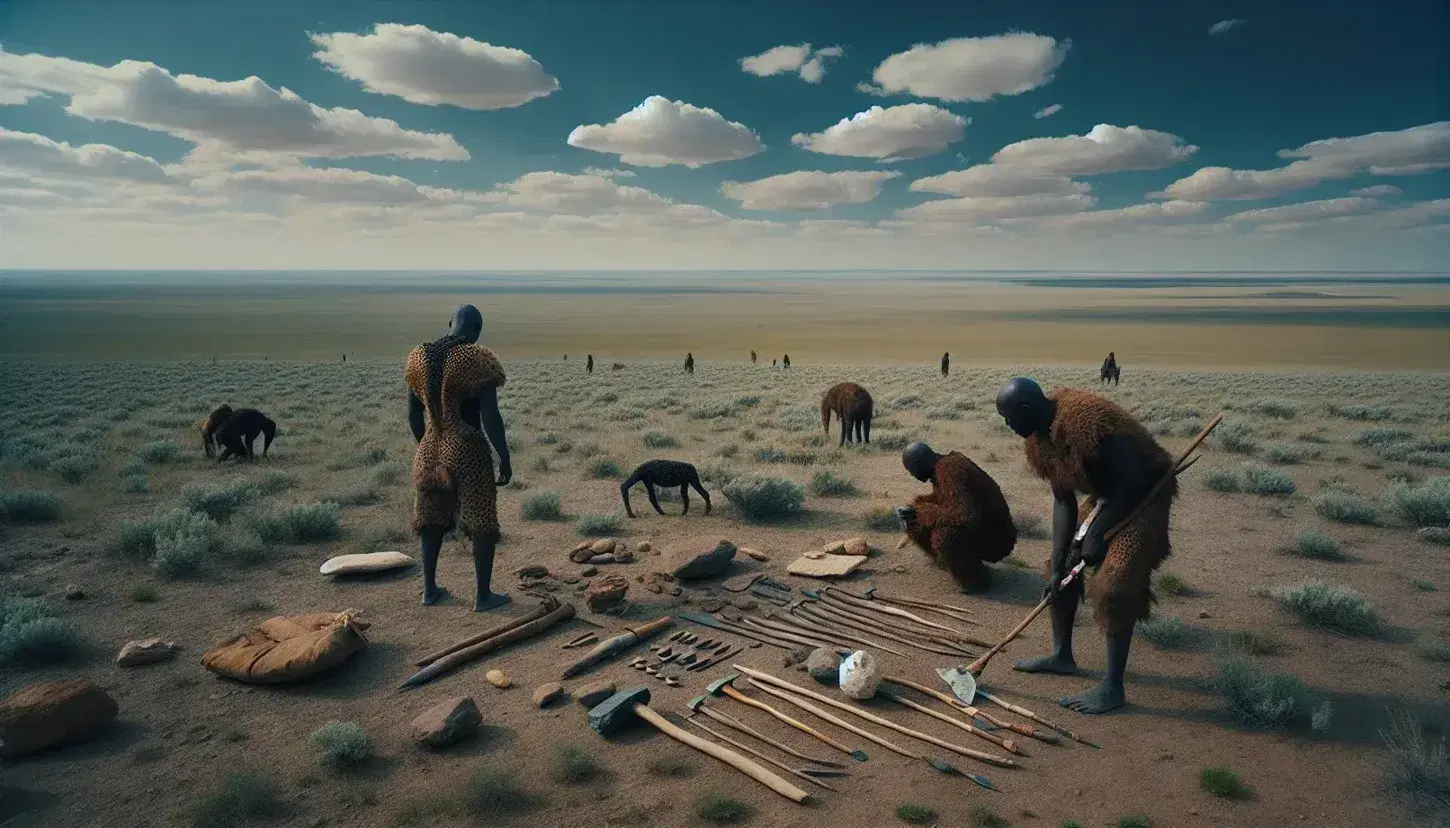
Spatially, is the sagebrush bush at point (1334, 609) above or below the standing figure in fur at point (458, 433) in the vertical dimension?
below

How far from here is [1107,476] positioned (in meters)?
4.91

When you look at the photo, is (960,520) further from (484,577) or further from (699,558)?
(484,577)

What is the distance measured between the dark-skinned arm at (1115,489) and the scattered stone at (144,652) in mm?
7582

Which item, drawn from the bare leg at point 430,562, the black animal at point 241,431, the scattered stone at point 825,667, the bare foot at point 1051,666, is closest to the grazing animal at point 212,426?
the black animal at point 241,431

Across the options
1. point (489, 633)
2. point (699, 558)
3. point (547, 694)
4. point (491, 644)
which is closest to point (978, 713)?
point (547, 694)

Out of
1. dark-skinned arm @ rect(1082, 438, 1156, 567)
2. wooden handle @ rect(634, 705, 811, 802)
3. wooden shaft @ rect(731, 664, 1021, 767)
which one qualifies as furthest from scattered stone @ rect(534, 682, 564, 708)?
dark-skinned arm @ rect(1082, 438, 1156, 567)

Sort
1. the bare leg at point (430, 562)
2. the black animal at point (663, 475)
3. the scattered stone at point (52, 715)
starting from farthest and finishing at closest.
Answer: the black animal at point (663, 475) < the bare leg at point (430, 562) < the scattered stone at point (52, 715)

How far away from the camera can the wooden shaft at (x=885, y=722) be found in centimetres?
464

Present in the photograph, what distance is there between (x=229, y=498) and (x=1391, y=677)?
1377 centimetres

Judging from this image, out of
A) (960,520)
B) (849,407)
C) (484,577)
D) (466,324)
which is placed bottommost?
(484,577)

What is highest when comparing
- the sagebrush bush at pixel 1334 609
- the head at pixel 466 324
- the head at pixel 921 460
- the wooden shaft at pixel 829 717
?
the head at pixel 466 324

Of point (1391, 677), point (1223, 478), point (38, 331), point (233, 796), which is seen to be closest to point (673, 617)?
point (233, 796)

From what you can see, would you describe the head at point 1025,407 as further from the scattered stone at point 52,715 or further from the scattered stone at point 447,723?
the scattered stone at point 52,715

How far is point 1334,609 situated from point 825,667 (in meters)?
4.97
